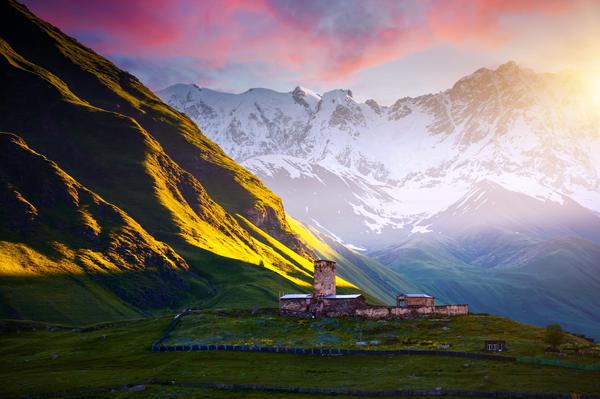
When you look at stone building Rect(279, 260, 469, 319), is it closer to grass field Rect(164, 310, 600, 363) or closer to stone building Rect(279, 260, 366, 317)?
stone building Rect(279, 260, 366, 317)

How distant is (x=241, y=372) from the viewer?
302 ft

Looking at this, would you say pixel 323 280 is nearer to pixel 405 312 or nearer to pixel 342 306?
pixel 342 306

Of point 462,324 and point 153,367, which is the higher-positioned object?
point 462,324

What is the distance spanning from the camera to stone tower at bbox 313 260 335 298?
140500mm

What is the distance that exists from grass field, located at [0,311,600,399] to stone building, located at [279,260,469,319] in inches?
317

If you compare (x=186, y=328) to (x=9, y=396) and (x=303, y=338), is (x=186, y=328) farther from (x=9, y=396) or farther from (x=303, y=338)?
(x=9, y=396)

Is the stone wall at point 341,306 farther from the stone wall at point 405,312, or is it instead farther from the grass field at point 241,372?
the grass field at point 241,372

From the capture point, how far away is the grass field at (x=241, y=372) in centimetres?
7975

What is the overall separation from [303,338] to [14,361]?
2056 inches

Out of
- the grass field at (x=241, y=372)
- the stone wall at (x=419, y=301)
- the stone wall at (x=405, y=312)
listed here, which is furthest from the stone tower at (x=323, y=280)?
the grass field at (x=241, y=372)

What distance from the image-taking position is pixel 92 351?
116375 millimetres

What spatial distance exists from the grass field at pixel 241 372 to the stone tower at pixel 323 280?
749 inches

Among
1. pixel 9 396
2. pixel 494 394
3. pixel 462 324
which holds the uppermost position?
pixel 462 324

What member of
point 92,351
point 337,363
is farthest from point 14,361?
point 337,363
